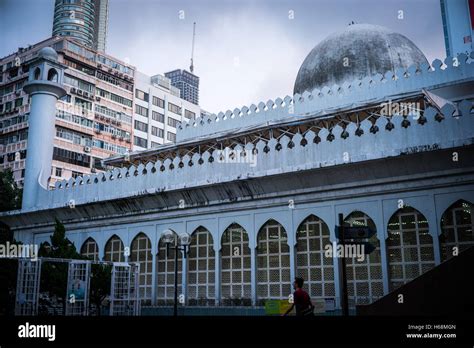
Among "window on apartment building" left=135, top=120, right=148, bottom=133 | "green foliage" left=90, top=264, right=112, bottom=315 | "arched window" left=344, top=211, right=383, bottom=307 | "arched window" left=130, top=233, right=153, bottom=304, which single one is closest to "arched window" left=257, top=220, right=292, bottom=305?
"arched window" left=344, top=211, right=383, bottom=307

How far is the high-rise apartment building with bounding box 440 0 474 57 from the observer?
1384cm

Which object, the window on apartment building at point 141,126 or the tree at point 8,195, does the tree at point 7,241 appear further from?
the window on apartment building at point 141,126

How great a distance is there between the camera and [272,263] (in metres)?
13.8

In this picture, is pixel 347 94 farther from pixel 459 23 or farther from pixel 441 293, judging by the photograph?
pixel 441 293

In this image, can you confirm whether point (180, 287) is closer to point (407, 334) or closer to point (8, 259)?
point (8, 259)

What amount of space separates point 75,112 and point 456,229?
36.3 m

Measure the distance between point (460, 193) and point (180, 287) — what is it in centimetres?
815

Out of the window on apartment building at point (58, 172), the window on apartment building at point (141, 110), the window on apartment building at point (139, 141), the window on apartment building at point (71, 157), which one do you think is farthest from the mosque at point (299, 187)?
the window on apartment building at point (141, 110)

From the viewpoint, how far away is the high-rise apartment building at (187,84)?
84.8 metres

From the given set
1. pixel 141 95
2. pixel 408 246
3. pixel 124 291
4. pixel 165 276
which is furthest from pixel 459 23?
pixel 141 95

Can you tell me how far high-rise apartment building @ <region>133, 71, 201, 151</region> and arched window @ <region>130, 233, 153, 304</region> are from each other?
3214cm

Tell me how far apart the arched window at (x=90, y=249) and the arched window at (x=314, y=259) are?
7646 millimetres

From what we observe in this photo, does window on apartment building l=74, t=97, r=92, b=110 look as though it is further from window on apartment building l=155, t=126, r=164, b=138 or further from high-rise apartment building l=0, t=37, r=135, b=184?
window on apartment building l=155, t=126, r=164, b=138

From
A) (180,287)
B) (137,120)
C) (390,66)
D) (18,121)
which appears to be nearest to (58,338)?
(180,287)
